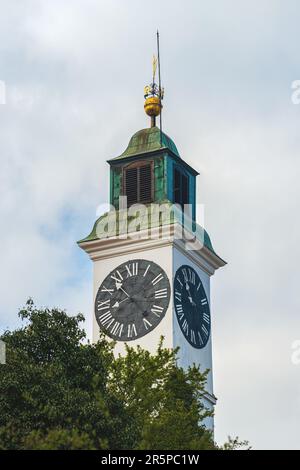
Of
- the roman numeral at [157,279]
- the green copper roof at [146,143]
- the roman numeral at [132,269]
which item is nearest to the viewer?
the roman numeral at [157,279]

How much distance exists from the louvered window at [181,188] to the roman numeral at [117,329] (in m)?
6.21

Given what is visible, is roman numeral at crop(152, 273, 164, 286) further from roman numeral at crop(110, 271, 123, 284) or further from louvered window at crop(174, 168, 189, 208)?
louvered window at crop(174, 168, 189, 208)

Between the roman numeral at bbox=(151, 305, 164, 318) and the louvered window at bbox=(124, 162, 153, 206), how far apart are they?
5.21m

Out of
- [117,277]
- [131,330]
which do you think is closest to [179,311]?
[131,330]

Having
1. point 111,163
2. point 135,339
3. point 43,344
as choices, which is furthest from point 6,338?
point 111,163

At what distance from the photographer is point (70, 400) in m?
51.3

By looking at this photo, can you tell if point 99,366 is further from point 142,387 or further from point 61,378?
point 142,387

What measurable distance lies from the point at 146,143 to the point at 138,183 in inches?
81.9

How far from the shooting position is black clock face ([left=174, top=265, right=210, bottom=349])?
72.3m

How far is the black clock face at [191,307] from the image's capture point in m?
72.3

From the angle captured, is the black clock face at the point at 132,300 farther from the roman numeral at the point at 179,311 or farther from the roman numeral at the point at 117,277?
the roman numeral at the point at 179,311

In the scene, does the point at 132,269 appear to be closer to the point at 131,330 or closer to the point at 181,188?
the point at 131,330

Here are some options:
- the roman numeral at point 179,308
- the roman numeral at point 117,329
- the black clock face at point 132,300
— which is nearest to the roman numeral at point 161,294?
the black clock face at point 132,300
